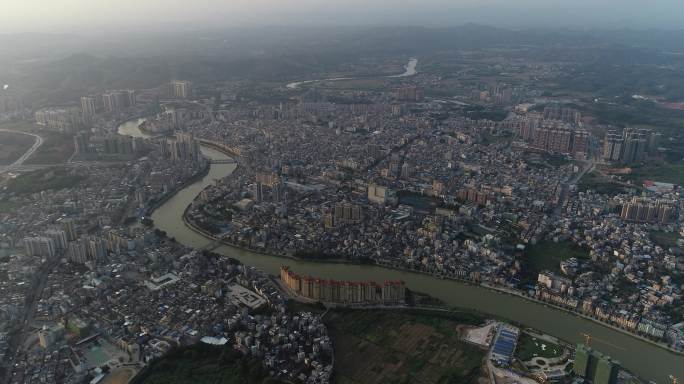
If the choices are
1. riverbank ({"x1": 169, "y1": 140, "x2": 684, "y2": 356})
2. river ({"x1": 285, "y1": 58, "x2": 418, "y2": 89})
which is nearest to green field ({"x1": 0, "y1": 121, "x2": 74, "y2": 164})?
riverbank ({"x1": 169, "y1": 140, "x2": 684, "y2": 356})

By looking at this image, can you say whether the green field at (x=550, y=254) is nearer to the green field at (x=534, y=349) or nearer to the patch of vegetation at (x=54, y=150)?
the green field at (x=534, y=349)

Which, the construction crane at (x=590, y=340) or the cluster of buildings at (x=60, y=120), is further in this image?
the cluster of buildings at (x=60, y=120)

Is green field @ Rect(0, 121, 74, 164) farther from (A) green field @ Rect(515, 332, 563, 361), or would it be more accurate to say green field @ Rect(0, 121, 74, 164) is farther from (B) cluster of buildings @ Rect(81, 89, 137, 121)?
(A) green field @ Rect(515, 332, 563, 361)

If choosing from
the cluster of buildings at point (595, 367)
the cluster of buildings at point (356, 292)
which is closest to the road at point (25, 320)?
the cluster of buildings at point (356, 292)

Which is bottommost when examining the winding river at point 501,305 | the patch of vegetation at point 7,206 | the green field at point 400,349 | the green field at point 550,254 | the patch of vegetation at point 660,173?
the winding river at point 501,305

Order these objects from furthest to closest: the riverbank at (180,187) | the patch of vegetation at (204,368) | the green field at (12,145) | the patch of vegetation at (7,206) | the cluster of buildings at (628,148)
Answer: the cluster of buildings at (628,148) → the green field at (12,145) → the riverbank at (180,187) → the patch of vegetation at (7,206) → the patch of vegetation at (204,368)
